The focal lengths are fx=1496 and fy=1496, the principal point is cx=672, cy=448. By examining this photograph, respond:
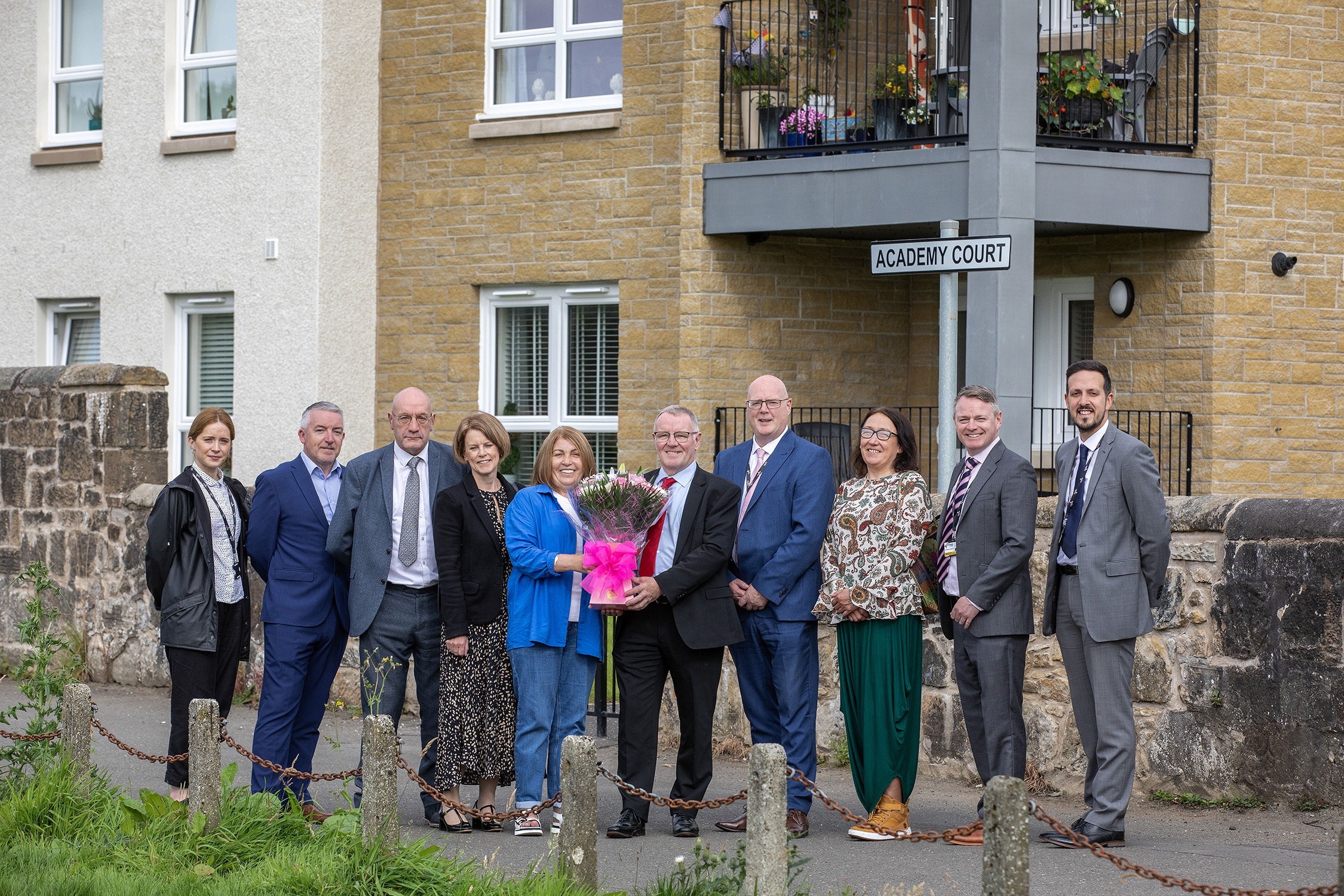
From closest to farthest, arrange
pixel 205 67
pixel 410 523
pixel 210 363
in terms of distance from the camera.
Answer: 1. pixel 410 523
2. pixel 205 67
3. pixel 210 363

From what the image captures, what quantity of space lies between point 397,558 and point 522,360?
791 cm

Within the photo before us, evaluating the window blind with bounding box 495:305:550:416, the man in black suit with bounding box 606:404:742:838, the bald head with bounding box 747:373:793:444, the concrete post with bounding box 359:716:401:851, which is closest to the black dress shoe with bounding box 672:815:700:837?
the man in black suit with bounding box 606:404:742:838

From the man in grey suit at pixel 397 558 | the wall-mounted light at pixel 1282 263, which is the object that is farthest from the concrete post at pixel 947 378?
the wall-mounted light at pixel 1282 263

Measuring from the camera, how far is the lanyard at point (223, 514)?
24.9ft

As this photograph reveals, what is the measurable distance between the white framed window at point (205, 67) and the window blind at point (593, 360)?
4.20 m

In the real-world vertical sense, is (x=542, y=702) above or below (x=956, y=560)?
below

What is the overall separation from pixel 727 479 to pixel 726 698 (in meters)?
2.28

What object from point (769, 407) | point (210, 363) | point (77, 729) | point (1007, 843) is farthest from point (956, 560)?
point (210, 363)

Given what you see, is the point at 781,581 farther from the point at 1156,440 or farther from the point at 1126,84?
the point at 1126,84

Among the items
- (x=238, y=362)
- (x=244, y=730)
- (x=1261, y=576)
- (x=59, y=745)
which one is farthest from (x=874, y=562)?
(x=238, y=362)

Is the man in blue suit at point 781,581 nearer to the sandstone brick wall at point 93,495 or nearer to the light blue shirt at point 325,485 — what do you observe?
the light blue shirt at point 325,485

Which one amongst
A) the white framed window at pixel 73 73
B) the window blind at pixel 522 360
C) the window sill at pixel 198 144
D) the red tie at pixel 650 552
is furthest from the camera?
the white framed window at pixel 73 73

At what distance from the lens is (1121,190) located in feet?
42.1

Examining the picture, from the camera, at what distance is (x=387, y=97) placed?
1516 cm
